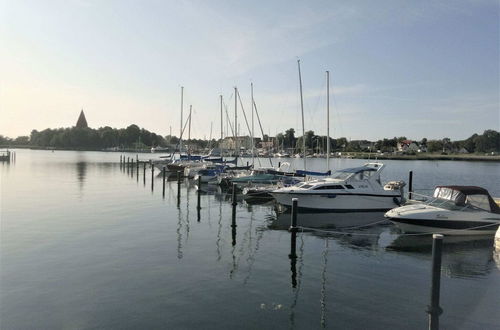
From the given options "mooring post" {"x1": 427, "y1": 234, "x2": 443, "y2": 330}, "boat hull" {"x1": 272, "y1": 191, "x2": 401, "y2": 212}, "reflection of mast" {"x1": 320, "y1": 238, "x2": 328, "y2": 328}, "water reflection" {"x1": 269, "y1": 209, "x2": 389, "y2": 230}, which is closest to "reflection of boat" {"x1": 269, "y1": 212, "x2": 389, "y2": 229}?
"water reflection" {"x1": 269, "y1": 209, "x2": 389, "y2": 230}

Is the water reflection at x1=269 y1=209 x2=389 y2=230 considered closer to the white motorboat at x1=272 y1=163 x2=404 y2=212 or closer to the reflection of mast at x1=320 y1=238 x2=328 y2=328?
the white motorboat at x1=272 y1=163 x2=404 y2=212

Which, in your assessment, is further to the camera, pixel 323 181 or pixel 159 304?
pixel 323 181

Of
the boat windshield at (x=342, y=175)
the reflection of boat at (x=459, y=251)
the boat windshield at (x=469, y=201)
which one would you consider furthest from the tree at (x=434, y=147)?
the reflection of boat at (x=459, y=251)

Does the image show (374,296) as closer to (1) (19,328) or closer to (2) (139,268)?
(2) (139,268)

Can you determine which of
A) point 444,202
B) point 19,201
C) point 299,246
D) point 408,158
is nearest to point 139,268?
point 299,246

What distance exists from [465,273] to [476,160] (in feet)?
558

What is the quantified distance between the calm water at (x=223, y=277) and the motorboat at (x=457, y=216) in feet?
2.76

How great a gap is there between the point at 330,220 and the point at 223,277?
12.4 m

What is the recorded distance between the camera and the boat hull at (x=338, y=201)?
25.2 meters

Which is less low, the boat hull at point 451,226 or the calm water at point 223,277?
the boat hull at point 451,226

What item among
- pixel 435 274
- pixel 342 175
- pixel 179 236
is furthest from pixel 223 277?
pixel 342 175

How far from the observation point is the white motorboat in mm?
25203

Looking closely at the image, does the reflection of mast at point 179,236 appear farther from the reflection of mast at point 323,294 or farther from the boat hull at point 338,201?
the boat hull at point 338,201

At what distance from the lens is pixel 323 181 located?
26109mm
